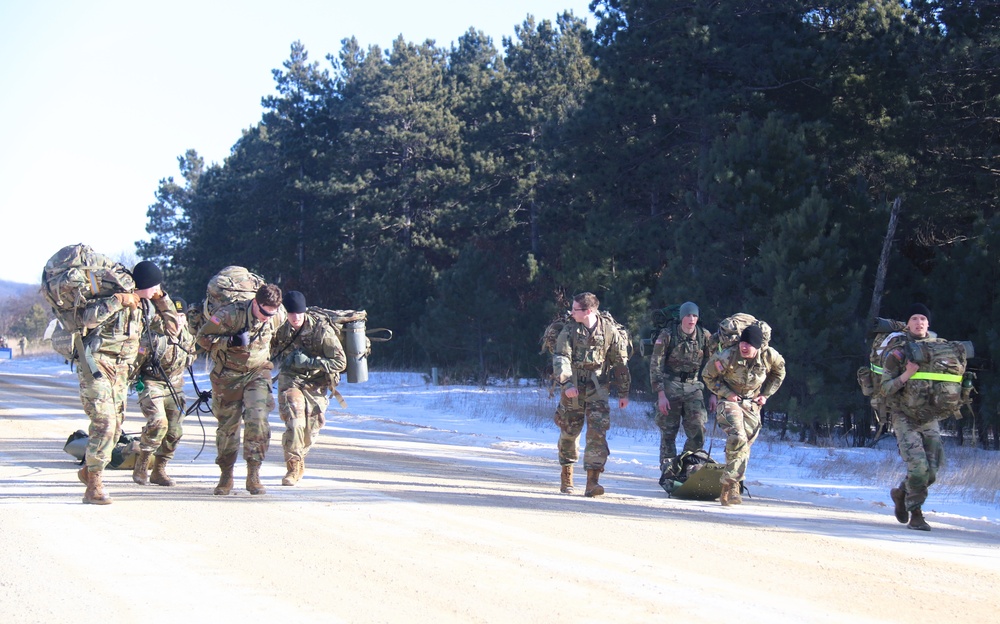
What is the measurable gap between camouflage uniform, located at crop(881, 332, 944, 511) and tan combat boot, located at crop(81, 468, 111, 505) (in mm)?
7101

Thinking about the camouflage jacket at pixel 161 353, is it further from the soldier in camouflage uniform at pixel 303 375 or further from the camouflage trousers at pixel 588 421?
the camouflage trousers at pixel 588 421

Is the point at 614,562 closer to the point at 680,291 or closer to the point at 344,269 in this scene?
the point at 680,291

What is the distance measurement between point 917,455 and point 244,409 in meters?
6.20

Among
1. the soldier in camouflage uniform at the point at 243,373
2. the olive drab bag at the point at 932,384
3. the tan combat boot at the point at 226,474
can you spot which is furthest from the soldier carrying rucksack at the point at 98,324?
the olive drab bag at the point at 932,384

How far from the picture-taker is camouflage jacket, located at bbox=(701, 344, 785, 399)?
400 inches

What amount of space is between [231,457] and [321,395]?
4.18 ft

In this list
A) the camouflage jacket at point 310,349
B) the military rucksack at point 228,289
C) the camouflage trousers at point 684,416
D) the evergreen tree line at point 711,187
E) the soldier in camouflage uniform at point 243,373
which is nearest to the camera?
the soldier in camouflage uniform at point 243,373

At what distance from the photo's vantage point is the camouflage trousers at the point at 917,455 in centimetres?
899

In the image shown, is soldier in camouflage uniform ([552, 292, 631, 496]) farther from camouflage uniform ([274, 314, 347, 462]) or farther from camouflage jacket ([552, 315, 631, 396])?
camouflage uniform ([274, 314, 347, 462])

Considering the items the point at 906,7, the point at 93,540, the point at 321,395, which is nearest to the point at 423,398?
the point at 906,7

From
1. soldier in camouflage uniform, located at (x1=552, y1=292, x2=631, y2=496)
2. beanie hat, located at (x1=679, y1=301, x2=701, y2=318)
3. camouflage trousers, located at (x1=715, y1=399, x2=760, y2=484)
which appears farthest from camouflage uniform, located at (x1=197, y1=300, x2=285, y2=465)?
beanie hat, located at (x1=679, y1=301, x2=701, y2=318)

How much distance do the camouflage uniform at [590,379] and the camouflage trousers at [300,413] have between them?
249 cm

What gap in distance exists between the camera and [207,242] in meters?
49.7

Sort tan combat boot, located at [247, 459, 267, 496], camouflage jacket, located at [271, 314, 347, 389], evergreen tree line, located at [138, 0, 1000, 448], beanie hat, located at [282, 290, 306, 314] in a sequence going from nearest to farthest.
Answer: tan combat boot, located at [247, 459, 267, 496] → beanie hat, located at [282, 290, 306, 314] → camouflage jacket, located at [271, 314, 347, 389] → evergreen tree line, located at [138, 0, 1000, 448]
